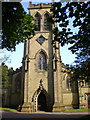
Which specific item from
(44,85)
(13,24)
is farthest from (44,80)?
(13,24)

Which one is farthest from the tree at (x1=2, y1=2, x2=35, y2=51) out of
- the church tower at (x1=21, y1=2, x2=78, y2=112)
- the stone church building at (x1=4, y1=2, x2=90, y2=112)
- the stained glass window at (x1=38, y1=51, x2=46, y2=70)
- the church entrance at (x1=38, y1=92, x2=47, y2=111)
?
the church entrance at (x1=38, y1=92, x2=47, y2=111)

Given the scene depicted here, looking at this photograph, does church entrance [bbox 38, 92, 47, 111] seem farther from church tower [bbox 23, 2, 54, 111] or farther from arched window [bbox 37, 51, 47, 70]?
arched window [bbox 37, 51, 47, 70]

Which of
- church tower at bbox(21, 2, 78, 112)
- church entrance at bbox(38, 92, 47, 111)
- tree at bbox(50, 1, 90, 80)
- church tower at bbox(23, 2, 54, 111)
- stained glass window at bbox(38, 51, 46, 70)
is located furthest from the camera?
stained glass window at bbox(38, 51, 46, 70)

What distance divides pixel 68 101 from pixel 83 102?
126 inches

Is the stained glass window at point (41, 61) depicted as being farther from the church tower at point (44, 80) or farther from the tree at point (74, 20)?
the tree at point (74, 20)

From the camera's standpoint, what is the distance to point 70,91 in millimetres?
29172

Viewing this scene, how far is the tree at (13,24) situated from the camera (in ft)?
24.9

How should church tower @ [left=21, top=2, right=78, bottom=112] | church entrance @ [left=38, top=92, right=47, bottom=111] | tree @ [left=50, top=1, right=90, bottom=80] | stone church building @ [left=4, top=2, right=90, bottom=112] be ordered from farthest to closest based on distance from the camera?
1. church entrance @ [left=38, top=92, right=47, bottom=111]
2. stone church building @ [left=4, top=2, right=90, bottom=112]
3. church tower @ [left=21, top=2, right=78, bottom=112]
4. tree @ [left=50, top=1, right=90, bottom=80]

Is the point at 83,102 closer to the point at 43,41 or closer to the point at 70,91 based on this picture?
the point at 70,91

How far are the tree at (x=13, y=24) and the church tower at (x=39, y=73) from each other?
17.7m

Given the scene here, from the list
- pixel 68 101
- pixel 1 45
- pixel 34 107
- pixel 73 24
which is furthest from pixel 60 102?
pixel 73 24

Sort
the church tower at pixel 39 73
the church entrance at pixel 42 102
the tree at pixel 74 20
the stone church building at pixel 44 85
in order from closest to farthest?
the tree at pixel 74 20 → the stone church building at pixel 44 85 → the church tower at pixel 39 73 → the church entrance at pixel 42 102

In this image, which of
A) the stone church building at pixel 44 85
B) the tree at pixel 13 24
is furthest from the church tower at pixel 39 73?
the tree at pixel 13 24

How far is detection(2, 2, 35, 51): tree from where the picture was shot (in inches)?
299
